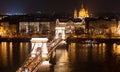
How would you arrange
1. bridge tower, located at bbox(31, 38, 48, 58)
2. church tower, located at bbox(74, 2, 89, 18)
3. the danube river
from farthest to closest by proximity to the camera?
church tower, located at bbox(74, 2, 89, 18), the danube river, bridge tower, located at bbox(31, 38, 48, 58)

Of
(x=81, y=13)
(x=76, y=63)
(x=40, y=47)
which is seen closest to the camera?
(x=40, y=47)

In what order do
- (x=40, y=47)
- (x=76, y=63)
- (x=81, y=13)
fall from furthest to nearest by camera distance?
1. (x=81, y=13)
2. (x=76, y=63)
3. (x=40, y=47)

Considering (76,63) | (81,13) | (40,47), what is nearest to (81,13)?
(81,13)

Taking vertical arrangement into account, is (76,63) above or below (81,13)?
below

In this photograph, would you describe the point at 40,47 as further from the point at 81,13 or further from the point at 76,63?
the point at 81,13

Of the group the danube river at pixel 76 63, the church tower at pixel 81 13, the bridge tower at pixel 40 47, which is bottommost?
the danube river at pixel 76 63

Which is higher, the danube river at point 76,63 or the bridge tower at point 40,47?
the bridge tower at point 40,47

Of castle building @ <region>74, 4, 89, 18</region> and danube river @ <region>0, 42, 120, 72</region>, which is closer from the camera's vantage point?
danube river @ <region>0, 42, 120, 72</region>

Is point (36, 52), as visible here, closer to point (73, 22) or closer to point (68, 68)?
point (68, 68)

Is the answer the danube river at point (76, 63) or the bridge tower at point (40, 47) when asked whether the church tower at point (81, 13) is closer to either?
the danube river at point (76, 63)

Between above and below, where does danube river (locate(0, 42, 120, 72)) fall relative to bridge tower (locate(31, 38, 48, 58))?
below

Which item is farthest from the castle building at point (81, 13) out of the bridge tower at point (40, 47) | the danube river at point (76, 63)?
the bridge tower at point (40, 47)

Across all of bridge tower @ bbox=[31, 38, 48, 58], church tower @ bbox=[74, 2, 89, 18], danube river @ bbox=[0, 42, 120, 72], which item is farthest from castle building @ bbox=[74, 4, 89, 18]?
bridge tower @ bbox=[31, 38, 48, 58]

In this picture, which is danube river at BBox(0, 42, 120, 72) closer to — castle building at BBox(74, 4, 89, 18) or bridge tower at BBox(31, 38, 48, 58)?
bridge tower at BBox(31, 38, 48, 58)
